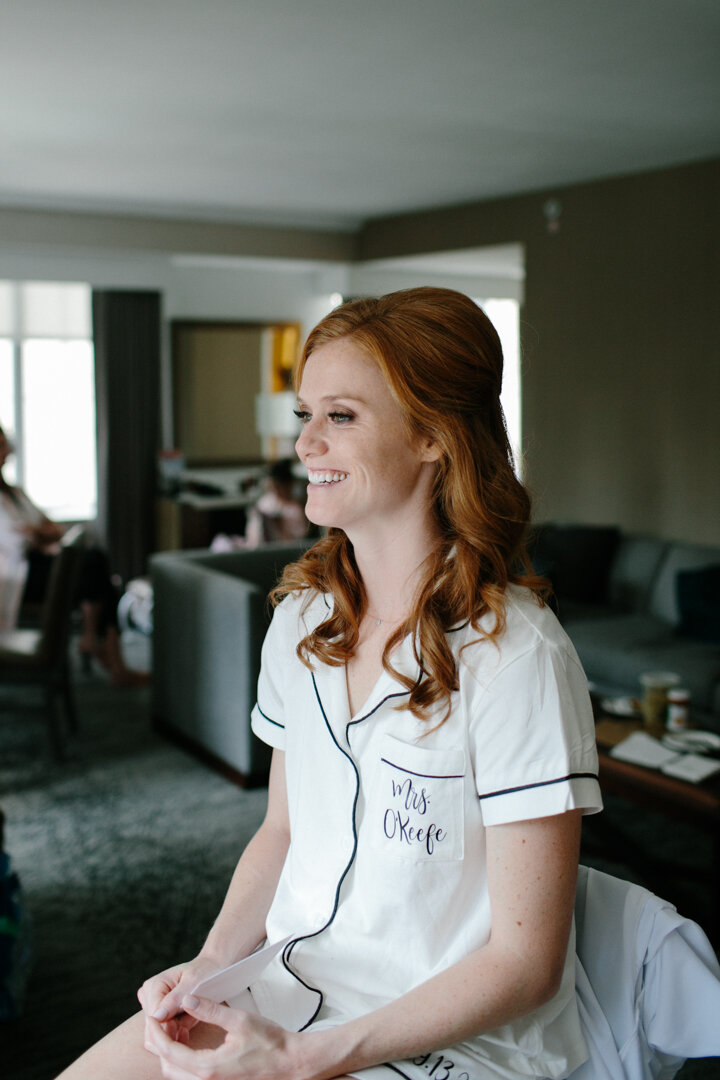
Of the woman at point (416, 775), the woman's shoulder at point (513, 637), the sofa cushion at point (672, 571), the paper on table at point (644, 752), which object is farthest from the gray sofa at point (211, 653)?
the woman's shoulder at point (513, 637)

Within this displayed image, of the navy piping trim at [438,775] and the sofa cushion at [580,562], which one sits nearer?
the navy piping trim at [438,775]

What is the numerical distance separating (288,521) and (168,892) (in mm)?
2971

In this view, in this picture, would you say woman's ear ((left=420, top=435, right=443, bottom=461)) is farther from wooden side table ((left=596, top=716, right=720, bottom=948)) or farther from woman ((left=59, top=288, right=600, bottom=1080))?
wooden side table ((left=596, top=716, right=720, bottom=948))

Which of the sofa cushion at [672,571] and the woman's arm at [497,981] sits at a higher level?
the woman's arm at [497,981]

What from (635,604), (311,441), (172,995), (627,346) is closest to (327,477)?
(311,441)

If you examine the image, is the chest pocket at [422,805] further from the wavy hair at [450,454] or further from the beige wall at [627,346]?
the beige wall at [627,346]

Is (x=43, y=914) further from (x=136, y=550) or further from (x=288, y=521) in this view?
(x=136, y=550)

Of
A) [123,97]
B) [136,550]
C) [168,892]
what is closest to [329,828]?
[168,892]

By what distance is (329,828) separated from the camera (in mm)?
1264

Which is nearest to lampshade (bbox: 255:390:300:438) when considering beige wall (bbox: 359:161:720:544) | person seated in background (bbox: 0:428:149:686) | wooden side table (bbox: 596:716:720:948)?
beige wall (bbox: 359:161:720:544)

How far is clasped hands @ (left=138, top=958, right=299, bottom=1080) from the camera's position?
42.8 inches

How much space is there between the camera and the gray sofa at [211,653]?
3957 mm

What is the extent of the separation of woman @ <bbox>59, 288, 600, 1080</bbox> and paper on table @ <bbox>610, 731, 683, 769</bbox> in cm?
186

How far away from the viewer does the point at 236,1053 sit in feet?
3.57
